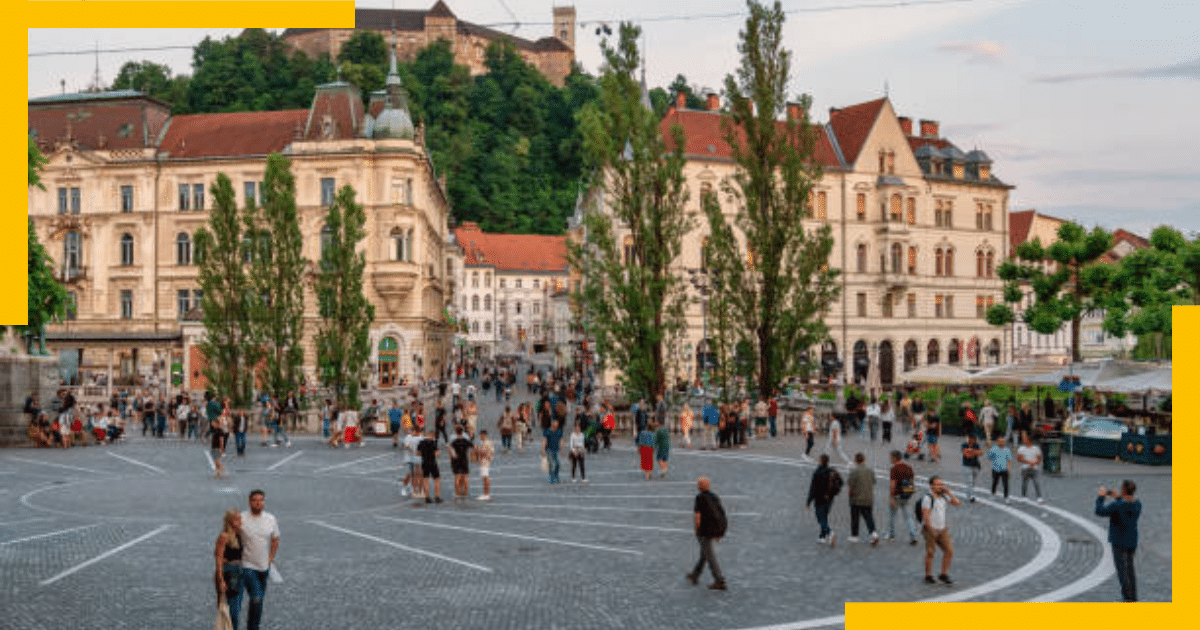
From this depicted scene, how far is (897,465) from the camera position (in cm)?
1661

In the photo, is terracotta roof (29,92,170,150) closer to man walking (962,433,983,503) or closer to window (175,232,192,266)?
window (175,232,192,266)

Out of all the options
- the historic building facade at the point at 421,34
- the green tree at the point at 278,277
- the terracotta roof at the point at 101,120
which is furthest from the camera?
the historic building facade at the point at 421,34

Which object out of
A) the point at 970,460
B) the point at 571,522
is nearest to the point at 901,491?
the point at 970,460

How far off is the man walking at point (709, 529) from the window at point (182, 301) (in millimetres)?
59054

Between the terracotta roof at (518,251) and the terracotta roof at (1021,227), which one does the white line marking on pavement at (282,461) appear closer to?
the terracotta roof at (1021,227)

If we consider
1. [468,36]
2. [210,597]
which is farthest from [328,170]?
[468,36]

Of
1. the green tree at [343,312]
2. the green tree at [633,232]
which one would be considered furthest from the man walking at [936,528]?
the green tree at [343,312]

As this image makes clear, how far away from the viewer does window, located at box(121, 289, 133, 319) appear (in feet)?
221

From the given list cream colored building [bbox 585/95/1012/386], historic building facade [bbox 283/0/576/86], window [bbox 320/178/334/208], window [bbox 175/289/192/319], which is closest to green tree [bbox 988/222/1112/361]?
cream colored building [bbox 585/95/1012/386]

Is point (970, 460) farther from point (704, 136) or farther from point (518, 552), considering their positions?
point (704, 136)

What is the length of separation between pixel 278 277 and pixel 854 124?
151ft

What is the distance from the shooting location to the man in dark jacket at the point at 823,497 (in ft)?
53.7

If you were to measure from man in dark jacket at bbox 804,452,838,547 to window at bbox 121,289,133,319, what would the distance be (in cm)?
6054

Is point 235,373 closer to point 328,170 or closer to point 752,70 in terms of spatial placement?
point 752,70
